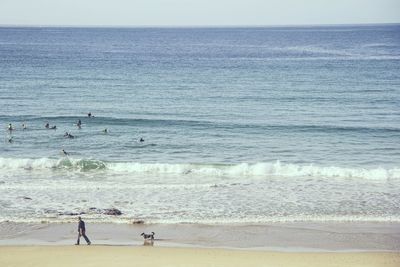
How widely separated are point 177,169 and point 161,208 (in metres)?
7.25

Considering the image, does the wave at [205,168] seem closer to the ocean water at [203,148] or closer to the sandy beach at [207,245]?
the ocean water at [203,148]

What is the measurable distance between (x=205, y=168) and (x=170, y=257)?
13.6 m

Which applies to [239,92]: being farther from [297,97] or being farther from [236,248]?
[236,248]

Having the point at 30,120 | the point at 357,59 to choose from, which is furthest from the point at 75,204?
the point at 357,59

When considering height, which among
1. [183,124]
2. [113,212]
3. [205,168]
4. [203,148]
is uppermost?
[183,124]

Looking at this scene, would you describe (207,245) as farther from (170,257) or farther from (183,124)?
(183,124)

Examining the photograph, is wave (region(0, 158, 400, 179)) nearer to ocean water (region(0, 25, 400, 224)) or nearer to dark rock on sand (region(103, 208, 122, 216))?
ocean water (region(0, 25, 400, 224))

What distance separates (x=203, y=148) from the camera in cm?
3588

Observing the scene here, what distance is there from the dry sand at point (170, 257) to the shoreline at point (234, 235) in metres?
0.73

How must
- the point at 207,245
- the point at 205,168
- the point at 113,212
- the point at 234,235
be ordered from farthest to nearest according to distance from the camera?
the point at 205,168 → the point at 113,212 → the point at 234,235 → the point at 207,245

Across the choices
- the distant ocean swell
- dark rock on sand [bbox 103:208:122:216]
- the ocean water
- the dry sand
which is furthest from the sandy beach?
the distant ocean swell

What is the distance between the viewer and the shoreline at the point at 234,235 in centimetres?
1955

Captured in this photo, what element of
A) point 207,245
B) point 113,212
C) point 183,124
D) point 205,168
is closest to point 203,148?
point 205,168

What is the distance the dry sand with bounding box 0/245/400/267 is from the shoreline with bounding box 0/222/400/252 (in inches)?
28.6
